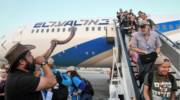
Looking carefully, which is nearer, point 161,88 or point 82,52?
point 161,88

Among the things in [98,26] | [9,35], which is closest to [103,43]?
[98,26]

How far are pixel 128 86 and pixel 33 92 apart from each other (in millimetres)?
3457

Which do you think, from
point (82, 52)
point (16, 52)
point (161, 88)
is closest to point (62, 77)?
point (161, 88)

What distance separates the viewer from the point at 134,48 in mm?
9211

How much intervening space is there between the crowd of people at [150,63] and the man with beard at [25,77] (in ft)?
6.97

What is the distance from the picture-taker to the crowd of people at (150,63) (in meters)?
6.10

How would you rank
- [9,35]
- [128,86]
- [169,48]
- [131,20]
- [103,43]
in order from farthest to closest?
[9,35] → [103,43] → [131,20] → [169,48] → [128,86]

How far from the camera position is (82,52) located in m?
22.4

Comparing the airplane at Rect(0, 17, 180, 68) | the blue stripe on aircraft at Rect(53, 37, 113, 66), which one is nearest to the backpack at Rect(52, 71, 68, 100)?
the airplane at Rect(0, 17, 180, 68)

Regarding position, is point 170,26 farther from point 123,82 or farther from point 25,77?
point 25,77

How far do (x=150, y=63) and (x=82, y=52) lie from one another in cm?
1408

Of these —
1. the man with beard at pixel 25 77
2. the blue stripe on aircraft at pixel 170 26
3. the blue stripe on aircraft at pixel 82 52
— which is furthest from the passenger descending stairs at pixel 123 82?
the blue stripe on aircraft at pixel 170 26

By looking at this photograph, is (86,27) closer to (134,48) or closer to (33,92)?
(134,48)

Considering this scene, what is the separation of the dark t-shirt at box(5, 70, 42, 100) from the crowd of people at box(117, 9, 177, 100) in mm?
2191
